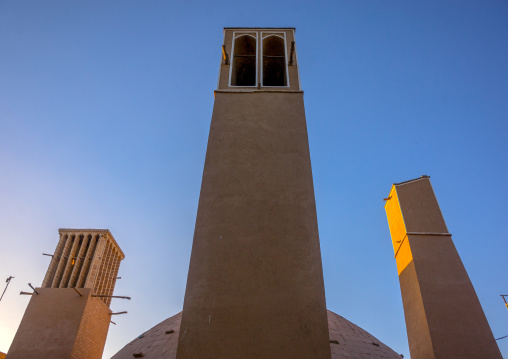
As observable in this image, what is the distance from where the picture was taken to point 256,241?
571cm

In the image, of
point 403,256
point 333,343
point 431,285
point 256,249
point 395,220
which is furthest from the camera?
point 333,343

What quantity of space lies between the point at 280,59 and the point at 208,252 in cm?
598

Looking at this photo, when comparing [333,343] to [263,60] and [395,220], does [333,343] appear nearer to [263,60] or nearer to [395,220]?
[395,220]

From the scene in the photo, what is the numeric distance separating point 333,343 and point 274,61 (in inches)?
296

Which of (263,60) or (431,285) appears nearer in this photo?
(431,285)

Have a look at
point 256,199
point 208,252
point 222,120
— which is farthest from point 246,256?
point 222,120

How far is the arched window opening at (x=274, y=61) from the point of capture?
9703 mm

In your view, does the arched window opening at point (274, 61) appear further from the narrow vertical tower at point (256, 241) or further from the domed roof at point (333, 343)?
the domed roof at point (333, 343)

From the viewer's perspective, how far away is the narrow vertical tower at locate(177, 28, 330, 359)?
15.9ft

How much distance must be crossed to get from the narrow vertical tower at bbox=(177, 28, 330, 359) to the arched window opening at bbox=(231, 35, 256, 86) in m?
1.47

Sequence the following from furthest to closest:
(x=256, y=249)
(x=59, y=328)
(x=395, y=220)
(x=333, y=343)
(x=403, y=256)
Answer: (x=59, y=328) < (x=333, y=343) < (x=395, y=220) < (x=403, y=256) < (x=256, y=249)

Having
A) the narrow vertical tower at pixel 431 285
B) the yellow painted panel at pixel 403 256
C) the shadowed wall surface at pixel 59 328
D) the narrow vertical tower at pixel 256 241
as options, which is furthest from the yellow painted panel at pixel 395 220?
the shadowed wall surface at pixel 59 328

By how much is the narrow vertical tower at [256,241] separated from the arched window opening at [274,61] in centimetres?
142

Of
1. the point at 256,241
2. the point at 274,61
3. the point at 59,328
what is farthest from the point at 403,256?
the point at 59,328
